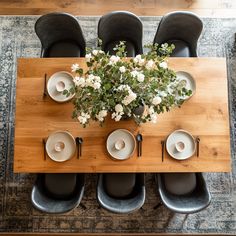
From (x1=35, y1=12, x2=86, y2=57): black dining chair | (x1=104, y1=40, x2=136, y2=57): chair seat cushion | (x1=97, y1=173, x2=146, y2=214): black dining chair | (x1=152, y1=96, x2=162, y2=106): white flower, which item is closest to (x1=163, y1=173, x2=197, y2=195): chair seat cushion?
(x1=97, y1=173, x2=146, y2=214): black dining chair

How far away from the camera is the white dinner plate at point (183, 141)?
2.50 metres

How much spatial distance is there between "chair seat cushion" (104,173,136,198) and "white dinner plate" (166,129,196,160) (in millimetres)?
449

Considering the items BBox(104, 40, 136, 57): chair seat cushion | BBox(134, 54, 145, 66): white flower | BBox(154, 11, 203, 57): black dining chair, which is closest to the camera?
BBox(134, 54, 145, 66): white flower

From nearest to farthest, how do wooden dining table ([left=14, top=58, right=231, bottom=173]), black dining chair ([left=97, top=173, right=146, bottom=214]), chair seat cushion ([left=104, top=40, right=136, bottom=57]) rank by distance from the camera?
wooden dining table ([left=14, top=58, right=231, bottom=173]) → black dining chair ([left=97, top=173, right=146, bottom=214]) → chair seat cushion ([left=104, top=40, right=136, bottom=57])

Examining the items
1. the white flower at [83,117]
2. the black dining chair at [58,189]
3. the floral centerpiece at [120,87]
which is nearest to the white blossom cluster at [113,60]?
the floral centerpiece at [120,87]

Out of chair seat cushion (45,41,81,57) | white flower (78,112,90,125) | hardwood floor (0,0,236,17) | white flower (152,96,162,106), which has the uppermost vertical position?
hardwood floor (0,0,236,17)

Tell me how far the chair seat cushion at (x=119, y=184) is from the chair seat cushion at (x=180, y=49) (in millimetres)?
1094

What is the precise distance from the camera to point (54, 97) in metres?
2.55

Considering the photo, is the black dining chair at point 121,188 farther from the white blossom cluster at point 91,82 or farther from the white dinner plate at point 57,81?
the white blossom cluster at point 91,82

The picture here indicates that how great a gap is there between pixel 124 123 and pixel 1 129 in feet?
4.20

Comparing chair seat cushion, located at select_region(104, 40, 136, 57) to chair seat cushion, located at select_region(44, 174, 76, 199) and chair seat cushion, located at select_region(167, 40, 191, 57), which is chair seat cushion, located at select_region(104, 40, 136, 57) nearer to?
chair seat cushion, located at select_region(167, 40, 191, 57)

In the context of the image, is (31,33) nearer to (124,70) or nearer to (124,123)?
(124,123)

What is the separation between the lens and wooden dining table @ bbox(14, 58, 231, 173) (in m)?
2.50

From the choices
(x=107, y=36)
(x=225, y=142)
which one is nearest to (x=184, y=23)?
(x=107, y=36)
